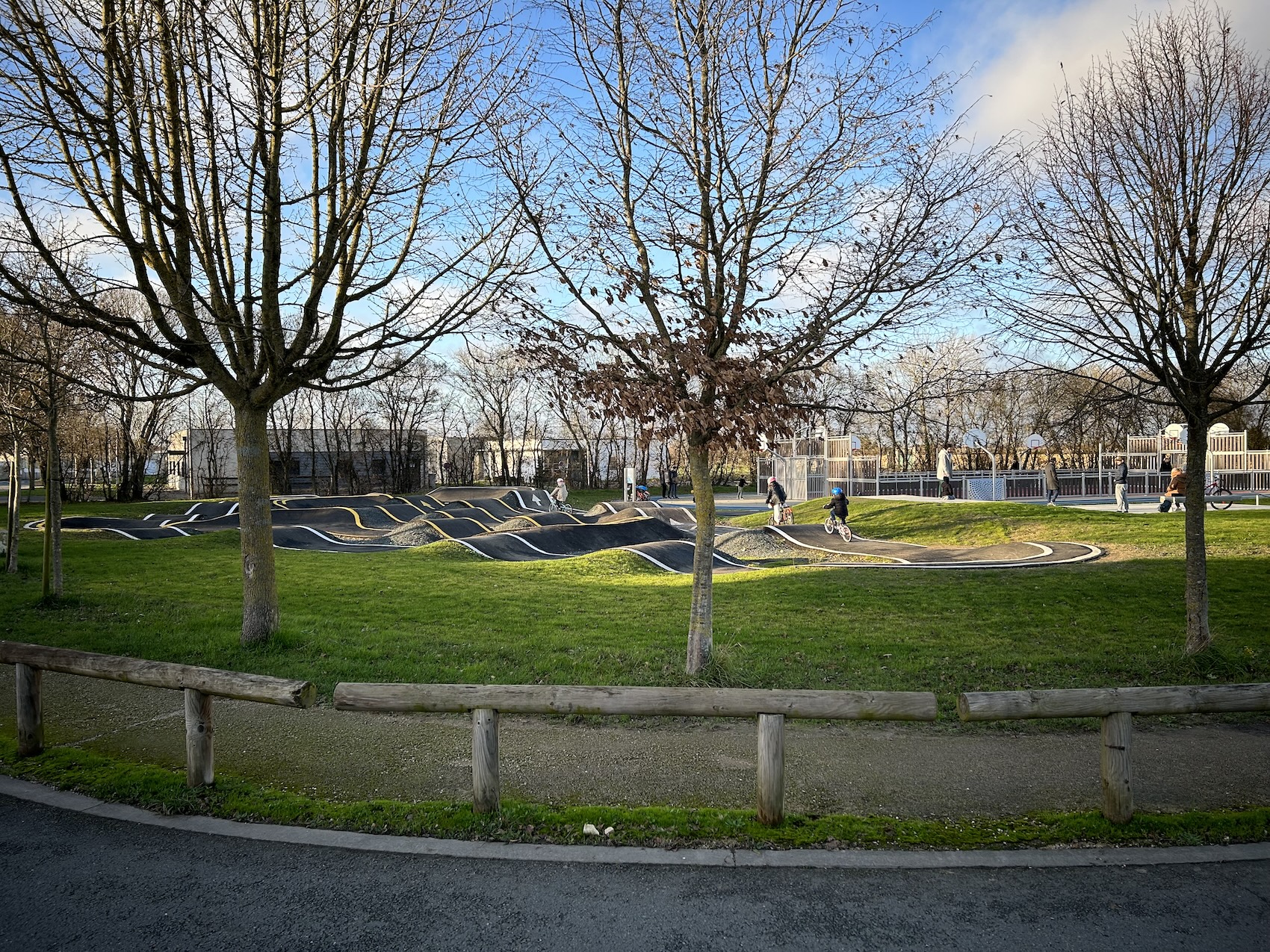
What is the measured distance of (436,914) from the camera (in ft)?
11.4

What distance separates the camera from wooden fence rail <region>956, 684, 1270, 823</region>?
4234 millimetres

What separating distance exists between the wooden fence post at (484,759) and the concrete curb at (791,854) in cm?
25

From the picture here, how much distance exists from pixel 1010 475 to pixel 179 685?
3465 centimetres

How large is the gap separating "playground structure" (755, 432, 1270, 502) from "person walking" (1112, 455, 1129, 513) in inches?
15.7

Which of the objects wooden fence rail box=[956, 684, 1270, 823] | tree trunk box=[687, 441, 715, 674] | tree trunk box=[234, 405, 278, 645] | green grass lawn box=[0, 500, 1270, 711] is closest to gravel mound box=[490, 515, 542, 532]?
green grass lawn box=[0, 500, 1270, 711]

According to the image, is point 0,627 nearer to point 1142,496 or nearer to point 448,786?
point 448,786

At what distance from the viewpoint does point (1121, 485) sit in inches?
899

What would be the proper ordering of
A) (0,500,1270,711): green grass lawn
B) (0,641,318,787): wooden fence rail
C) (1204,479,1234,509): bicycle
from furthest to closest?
(1204,479,1234,509): bicycle < (0,500,1270,711): green grass lawn < (0,641,318,787): wooden fence rail

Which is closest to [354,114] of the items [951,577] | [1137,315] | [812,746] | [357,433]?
[812,746]

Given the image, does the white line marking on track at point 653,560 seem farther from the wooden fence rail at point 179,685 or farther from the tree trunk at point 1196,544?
the wooden fence rail at point 179,685

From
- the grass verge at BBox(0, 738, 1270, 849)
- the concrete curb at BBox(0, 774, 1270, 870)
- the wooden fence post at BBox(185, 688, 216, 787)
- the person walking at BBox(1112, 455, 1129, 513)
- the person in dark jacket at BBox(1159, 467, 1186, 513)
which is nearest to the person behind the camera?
the concrete curb at BBox(0, 774, 1270, 870)

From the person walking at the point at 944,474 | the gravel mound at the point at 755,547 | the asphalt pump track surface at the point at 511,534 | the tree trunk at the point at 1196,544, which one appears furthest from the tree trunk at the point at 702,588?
the person walking at the point at 944,474

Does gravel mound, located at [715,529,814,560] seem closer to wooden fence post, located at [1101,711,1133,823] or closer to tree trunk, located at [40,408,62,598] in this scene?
tree trunk, located at [40,408,62,598]

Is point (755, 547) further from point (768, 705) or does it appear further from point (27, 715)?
point (27, 715)
